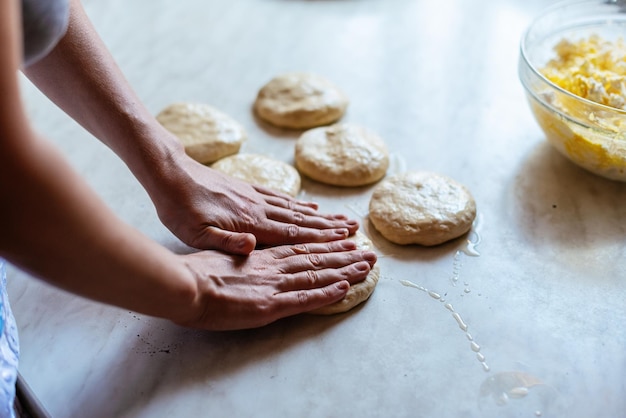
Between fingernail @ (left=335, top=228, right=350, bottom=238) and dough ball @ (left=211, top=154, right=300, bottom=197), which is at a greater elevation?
dough ball @ (left=211, top=154, right=300, bottom=197)

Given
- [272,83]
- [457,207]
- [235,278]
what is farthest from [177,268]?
[272,83]

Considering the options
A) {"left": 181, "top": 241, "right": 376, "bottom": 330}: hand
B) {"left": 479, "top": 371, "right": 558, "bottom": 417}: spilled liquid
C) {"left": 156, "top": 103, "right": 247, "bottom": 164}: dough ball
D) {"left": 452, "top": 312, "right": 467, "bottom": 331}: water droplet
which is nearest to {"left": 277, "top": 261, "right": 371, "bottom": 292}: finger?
{"left": 181, "top": 241, "right": 376, "bottom": 330}: hand

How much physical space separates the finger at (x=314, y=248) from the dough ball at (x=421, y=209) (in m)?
0.15

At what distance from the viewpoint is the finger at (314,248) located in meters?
1.29

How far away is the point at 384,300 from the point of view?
131 cm

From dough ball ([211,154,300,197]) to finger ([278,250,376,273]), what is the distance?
31 centimetres

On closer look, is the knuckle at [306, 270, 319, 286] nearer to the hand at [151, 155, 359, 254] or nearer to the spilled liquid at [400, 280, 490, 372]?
the hand at [151, 155, 359, 254]

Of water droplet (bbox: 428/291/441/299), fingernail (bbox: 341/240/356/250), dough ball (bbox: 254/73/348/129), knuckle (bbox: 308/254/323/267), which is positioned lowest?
water droplet (bbox: 428/291/441/299)

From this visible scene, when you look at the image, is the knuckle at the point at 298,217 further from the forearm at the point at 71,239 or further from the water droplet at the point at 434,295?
the forearm at the point at 71,239

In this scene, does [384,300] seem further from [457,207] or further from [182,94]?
[182,94]

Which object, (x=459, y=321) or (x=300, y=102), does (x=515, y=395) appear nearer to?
(x=459, y=321)

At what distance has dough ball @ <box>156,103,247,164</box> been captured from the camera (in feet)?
5.51

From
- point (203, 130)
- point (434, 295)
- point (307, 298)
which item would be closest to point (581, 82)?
point (434, 295)

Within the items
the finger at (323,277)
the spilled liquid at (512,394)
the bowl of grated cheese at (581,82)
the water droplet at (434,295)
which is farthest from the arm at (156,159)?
the bowl of grated cheese at (581,82)
